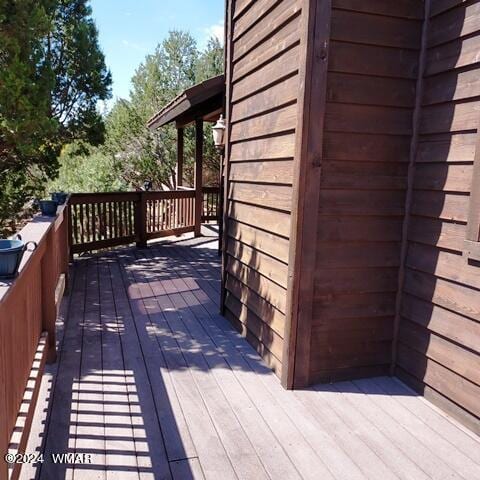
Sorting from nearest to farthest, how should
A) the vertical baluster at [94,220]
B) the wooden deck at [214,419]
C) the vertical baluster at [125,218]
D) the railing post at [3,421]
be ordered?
the railing post at [3,421]
the wooden deck at [214,419]
the vertical baluster at [94,220]
the vertical baluster at [125,218]

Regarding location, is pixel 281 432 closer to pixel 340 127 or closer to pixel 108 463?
pixel 108 463

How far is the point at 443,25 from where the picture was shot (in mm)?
2158

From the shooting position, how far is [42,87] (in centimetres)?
542

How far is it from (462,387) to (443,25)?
185 cm

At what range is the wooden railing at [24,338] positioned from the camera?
139 centimetres

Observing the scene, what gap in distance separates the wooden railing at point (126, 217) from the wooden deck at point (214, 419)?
8.80 ft

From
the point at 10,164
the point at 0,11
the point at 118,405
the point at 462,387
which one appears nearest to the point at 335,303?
the point at 462,387

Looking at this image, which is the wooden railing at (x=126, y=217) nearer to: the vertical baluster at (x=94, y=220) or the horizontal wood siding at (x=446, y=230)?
the vertical baluster at (x=94, y=220)

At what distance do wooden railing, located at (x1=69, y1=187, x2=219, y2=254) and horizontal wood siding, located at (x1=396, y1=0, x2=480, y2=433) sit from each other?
4.45 metres

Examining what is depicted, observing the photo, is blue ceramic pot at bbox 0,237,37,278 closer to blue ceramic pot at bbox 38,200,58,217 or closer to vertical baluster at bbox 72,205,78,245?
blue ceramic pot at bbox 38,200,58,217

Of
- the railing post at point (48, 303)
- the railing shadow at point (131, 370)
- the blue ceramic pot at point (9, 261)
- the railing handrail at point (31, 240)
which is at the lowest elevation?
the railing shadow at point (131, 370)

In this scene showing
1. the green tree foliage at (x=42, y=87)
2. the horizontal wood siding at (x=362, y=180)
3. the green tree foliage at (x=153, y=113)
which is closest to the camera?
the horizontal wood siding at (x=362, y=180)

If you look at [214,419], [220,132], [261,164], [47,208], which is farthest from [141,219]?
[214,419]

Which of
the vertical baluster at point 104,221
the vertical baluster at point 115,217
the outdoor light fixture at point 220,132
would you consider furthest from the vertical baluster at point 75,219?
the outdoor light fixture at point 220,132
